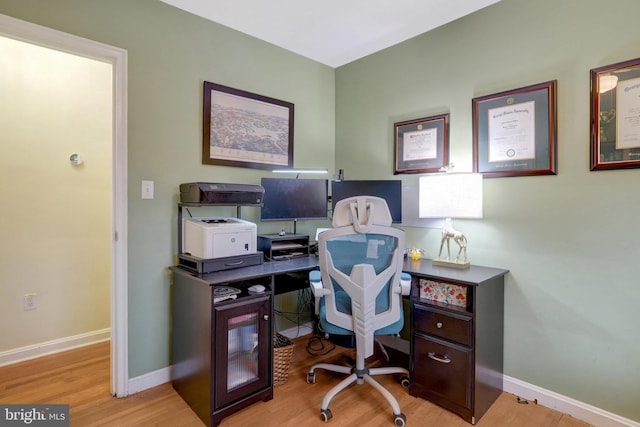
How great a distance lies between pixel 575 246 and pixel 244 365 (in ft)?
6.72

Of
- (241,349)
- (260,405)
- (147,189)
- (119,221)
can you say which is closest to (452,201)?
(241,349)

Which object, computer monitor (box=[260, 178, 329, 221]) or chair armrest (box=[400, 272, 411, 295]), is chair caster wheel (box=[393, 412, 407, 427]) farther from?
computer monitor (box=[260, 178, 329, 221])

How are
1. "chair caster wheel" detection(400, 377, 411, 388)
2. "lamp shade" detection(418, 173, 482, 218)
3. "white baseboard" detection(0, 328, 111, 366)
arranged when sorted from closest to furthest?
"lamp shade" detection(418, 173, 482, 218) < "chair caster wheel" detection(400, 377, 411, 388) < "white baseboard" detection(0, 328, 111, 366)

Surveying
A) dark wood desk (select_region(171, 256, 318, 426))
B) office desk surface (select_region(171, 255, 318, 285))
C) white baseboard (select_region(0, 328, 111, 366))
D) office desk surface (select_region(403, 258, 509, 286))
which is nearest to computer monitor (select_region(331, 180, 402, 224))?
office desk surface (select_region(403, 258, 509, 286))

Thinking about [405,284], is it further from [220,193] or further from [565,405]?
[220,193]

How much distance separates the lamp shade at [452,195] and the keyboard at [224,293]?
4.42 ft

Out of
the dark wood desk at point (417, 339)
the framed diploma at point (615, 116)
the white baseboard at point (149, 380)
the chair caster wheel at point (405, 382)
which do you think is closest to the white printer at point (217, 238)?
the dark wood desk at point (417, 339)

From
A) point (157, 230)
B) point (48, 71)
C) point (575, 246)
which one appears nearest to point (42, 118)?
point (48, 71)

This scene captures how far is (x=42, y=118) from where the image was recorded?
2572mm

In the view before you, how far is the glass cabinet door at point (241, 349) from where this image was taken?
5.98 ft

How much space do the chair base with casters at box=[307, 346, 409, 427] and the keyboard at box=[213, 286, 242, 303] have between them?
31.2 inches

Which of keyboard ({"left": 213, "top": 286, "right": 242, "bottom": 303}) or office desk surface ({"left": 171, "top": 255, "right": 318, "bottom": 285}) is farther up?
office desk surface ({"left": 171, "top": 255, "right": 318, "bottom": 285})

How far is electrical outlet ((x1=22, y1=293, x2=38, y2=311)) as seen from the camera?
2498mm

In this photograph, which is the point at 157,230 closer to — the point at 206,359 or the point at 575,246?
the point at 206,359
